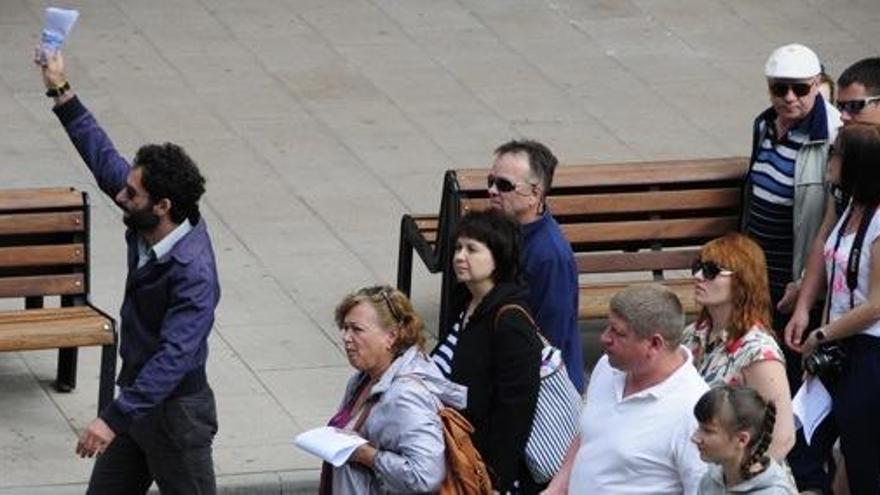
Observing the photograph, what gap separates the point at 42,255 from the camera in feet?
38.5

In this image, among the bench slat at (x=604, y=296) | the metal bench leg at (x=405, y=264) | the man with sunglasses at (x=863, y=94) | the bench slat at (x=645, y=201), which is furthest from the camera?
the metal bench leg at (x=405, y=264)

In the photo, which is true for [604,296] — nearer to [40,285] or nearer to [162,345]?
[40,285]

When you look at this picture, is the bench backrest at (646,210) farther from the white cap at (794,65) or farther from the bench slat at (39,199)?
the bench slat at (39,199)

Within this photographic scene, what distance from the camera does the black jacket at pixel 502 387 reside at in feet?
29.8

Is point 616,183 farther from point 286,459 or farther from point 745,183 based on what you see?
point 286,459

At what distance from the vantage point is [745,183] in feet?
40.5

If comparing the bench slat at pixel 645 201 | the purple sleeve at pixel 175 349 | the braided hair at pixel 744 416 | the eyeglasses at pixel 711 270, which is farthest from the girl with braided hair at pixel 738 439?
the bench slat at pixel 645 201

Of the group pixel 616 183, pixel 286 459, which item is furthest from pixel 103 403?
pixel 616 183

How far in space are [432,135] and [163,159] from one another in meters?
5.68

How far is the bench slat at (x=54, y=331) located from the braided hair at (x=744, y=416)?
13.2ft

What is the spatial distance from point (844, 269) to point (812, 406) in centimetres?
53

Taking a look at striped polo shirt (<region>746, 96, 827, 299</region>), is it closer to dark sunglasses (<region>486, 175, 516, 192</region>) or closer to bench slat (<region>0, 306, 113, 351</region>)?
dark sunglasses (<region>486, 175, 516, 192</region>)

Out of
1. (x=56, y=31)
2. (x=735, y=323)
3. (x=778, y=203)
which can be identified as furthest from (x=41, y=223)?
(x=735, y=323)

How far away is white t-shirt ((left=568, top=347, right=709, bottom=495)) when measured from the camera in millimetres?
8188
